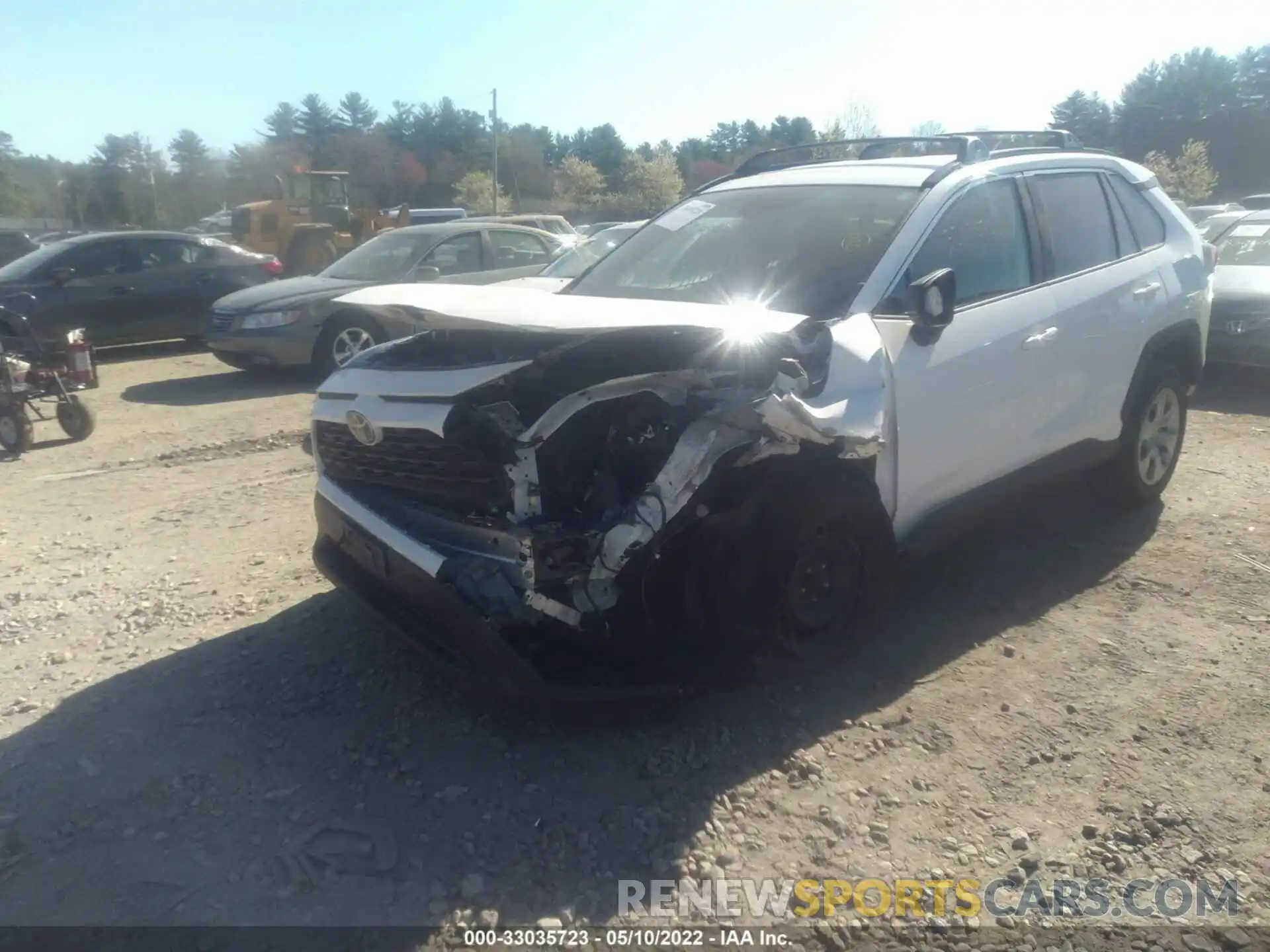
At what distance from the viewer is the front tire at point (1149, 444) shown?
5.30 metres

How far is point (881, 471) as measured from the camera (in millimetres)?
3820

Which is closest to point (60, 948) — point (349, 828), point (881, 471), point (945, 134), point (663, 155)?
point (349, 828)

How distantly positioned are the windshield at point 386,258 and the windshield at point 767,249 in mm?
6363

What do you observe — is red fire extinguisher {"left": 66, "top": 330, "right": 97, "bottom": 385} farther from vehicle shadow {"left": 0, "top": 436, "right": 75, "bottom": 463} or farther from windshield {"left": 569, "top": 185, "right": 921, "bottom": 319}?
windshield {"left": 569, "top": 185, "right": 921, "bottom": 319}

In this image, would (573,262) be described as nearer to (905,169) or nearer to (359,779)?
(905,169)

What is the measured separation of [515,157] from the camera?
64250 millimetres

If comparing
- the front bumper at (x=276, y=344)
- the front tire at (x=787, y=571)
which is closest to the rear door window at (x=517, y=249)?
the front bumper at (x=276, y=344)

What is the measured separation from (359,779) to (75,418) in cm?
621

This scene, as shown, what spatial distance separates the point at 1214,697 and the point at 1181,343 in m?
2.41

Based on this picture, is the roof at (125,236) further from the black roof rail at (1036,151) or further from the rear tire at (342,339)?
the black roof rail at (1036,151)

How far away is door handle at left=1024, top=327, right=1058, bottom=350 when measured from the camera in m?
4.39

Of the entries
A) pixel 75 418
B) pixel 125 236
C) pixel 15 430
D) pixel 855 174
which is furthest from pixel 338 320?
pixel 855 174

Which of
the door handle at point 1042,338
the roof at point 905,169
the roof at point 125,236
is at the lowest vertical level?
the door handle at point 1042,338

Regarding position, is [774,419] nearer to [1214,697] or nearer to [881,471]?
[881,471]
